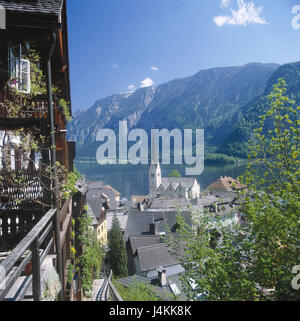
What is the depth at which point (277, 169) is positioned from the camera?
3922 mm

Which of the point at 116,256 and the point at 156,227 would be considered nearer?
the point at 116,256

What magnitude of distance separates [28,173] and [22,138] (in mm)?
684

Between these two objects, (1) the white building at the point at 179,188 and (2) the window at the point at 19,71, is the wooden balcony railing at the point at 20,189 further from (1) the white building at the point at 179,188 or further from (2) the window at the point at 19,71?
(1) the white building at the point at 179,188

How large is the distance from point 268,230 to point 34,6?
162 inches

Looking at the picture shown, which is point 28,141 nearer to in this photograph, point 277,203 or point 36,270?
point 36,270

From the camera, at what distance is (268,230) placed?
3.47m

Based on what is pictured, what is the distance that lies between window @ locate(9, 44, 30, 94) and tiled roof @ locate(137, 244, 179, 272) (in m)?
12.8

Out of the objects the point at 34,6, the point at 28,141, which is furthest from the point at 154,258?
the point at 34,6

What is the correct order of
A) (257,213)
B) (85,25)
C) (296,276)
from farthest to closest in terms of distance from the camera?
(85,25) < (257,213) < (296,276)

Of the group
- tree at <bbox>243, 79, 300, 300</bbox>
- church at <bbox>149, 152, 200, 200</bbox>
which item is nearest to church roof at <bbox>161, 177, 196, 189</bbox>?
church at <bbox>149, 152, 200, 200</bbox>

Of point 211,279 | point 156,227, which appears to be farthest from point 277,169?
point 156,227

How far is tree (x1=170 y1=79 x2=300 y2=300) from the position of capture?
3332mm

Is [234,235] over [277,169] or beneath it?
beneath
